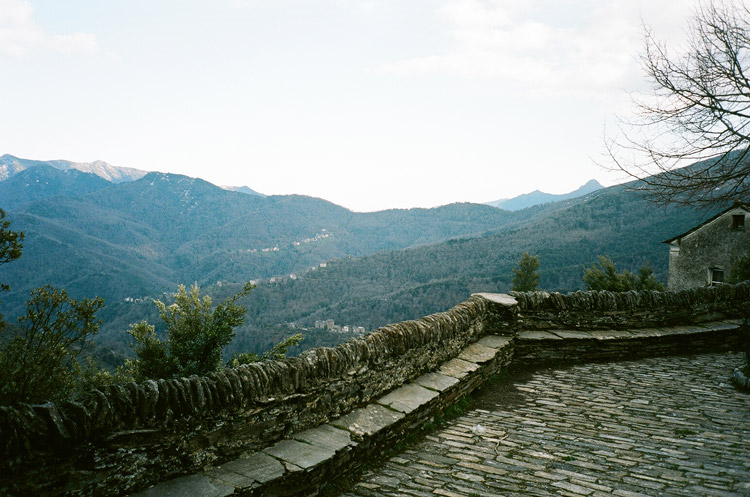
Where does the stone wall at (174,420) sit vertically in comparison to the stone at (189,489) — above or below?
above

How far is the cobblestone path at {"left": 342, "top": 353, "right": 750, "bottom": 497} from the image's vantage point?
11.1 feet

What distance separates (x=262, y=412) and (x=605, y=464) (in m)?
2.90

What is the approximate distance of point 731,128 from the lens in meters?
6.96

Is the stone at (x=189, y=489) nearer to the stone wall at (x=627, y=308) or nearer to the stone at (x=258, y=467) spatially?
the stone at (x=258, y=467)

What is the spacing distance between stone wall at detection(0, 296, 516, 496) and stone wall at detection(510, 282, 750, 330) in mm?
4168

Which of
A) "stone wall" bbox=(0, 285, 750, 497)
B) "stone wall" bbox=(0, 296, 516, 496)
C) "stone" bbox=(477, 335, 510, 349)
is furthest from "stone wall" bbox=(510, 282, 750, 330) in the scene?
"stone wall" bbox=(0, 296, 516, 496)

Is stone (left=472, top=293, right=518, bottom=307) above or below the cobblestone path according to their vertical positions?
above

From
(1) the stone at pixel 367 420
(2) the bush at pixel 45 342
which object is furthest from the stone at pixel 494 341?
(2) the bush at pixel 45 342

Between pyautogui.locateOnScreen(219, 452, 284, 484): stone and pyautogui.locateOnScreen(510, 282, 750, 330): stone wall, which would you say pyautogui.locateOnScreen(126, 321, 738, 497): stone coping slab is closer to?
pyautogui.locateOnScreen(219, 452, 284, 484): stone

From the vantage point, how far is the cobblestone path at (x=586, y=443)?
11.1 ft

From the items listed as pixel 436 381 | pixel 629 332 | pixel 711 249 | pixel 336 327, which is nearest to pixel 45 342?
pixel 436 381

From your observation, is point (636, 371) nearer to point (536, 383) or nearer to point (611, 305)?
point (611, 305)

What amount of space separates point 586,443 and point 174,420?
3.70 m

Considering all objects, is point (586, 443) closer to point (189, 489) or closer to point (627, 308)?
point (189, 489)
